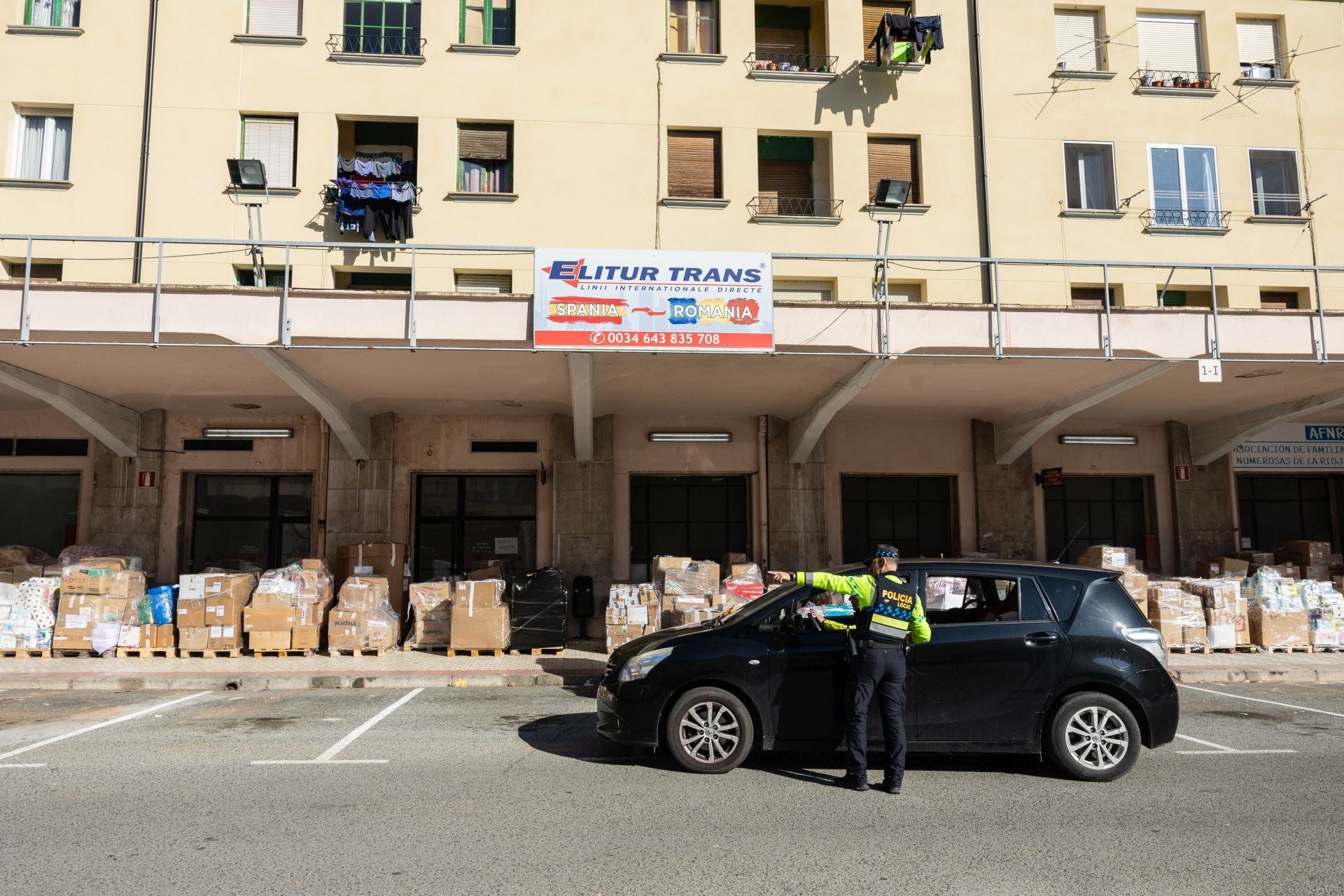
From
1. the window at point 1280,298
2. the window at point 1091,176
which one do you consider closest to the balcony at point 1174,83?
the window at point 1091,176

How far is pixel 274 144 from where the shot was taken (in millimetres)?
16047

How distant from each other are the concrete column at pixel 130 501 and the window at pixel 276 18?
736 centimetres

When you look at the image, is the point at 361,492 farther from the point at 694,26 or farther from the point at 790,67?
the point at 790,67

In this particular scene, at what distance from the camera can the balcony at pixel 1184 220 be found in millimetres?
17188

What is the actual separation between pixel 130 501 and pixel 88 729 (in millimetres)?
8310

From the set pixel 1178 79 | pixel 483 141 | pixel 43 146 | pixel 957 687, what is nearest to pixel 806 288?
pixel 483 141

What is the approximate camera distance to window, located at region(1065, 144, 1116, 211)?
17359 millimetres

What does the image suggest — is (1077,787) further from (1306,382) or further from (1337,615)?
(1306,382)

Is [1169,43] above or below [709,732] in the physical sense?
above

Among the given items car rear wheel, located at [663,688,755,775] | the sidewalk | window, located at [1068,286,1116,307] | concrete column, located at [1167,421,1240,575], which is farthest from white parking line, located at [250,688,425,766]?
concrete column, located at [1167,421,1240,575]

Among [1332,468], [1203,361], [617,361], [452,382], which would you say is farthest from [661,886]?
[1332,468]

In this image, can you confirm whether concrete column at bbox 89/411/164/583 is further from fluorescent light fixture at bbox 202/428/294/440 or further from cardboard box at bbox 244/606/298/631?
cardboard box at bbox 244/606/298/631

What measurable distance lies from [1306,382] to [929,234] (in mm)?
6622

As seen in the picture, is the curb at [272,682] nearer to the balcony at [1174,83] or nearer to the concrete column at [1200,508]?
the concrete column at [1200,508]
